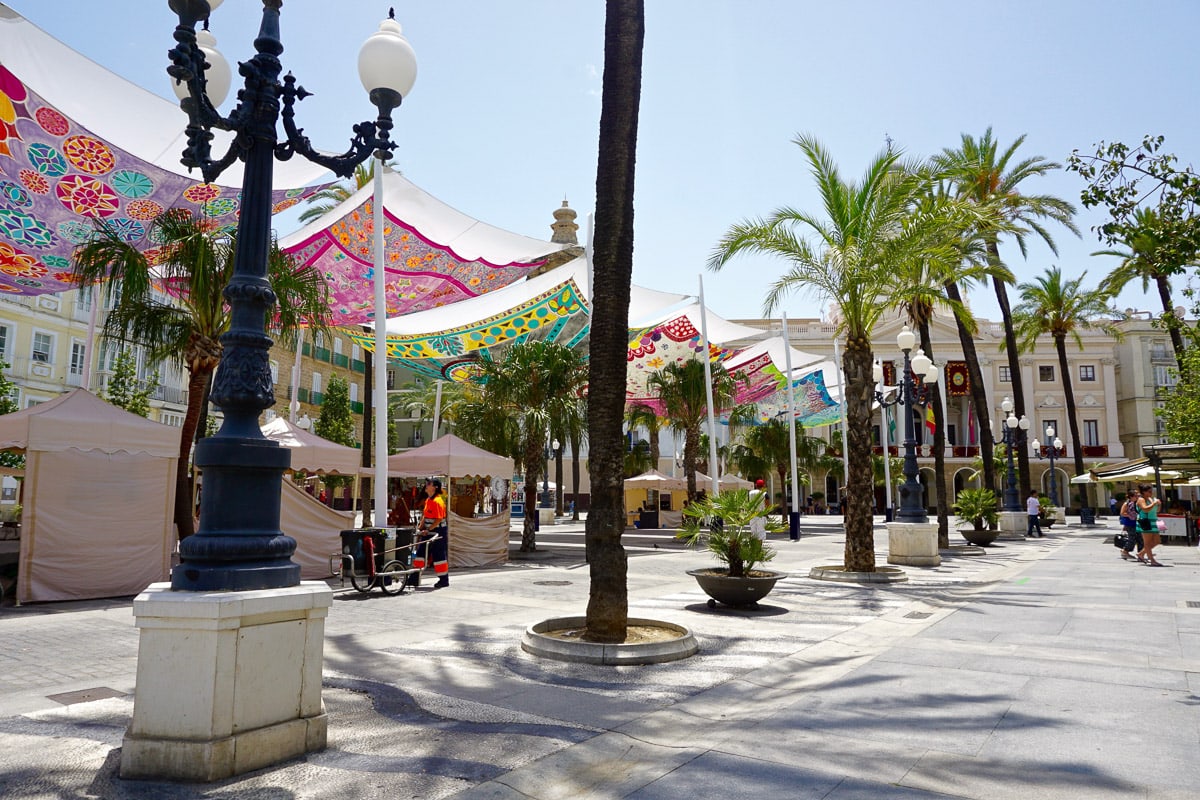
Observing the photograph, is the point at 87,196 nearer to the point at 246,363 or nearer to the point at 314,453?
the point at 314,453

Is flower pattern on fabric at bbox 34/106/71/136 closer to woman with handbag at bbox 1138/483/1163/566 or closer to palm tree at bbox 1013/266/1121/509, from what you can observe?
woman with handbag at bbox 1138/483/1163/566

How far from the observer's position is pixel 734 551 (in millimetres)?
10938

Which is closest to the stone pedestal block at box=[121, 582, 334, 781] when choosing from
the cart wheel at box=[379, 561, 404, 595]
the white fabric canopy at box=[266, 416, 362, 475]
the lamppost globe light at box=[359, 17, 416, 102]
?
the lamppost globe light at box=[359, 17, 416, 102]

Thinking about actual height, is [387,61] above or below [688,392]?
below

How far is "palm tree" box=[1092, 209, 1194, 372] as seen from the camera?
7406 mm

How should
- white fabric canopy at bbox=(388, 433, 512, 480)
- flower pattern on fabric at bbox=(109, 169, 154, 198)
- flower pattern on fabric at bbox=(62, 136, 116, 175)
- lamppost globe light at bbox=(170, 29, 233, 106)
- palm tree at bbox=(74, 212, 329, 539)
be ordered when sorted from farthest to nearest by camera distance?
white fabric canopy at bbox=(388, 433, 512, 480) < palm tree at bbox=(74, 212, 329, 539) < flower pattern on fabric at bbox=(109, 169, 154, 198) < flower pattern on fabric at bbox=(62, 136, 116, 175) < lamppost globe light at bbox=(170, 29, 233, 106)

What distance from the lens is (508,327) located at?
71.4 ft

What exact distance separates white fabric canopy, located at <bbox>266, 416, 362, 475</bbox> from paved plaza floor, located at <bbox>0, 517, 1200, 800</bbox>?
501 centimetres

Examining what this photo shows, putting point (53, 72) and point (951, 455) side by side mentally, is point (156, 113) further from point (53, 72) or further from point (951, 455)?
point (951, 455)

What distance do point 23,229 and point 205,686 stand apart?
39.5ft

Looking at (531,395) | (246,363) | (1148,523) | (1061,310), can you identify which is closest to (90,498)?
(246,363)

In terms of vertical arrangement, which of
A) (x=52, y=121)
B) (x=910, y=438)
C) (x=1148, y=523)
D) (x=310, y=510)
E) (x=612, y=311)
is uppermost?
(x=52, y=121)

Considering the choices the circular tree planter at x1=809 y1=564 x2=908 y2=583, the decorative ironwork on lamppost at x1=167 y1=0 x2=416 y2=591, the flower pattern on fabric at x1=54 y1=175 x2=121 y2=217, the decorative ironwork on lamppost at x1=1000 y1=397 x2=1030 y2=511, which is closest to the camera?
the decorative ironwork on lamppost at x1=167 y1=0 x2=416 y2=591

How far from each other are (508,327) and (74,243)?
35.0 ft
